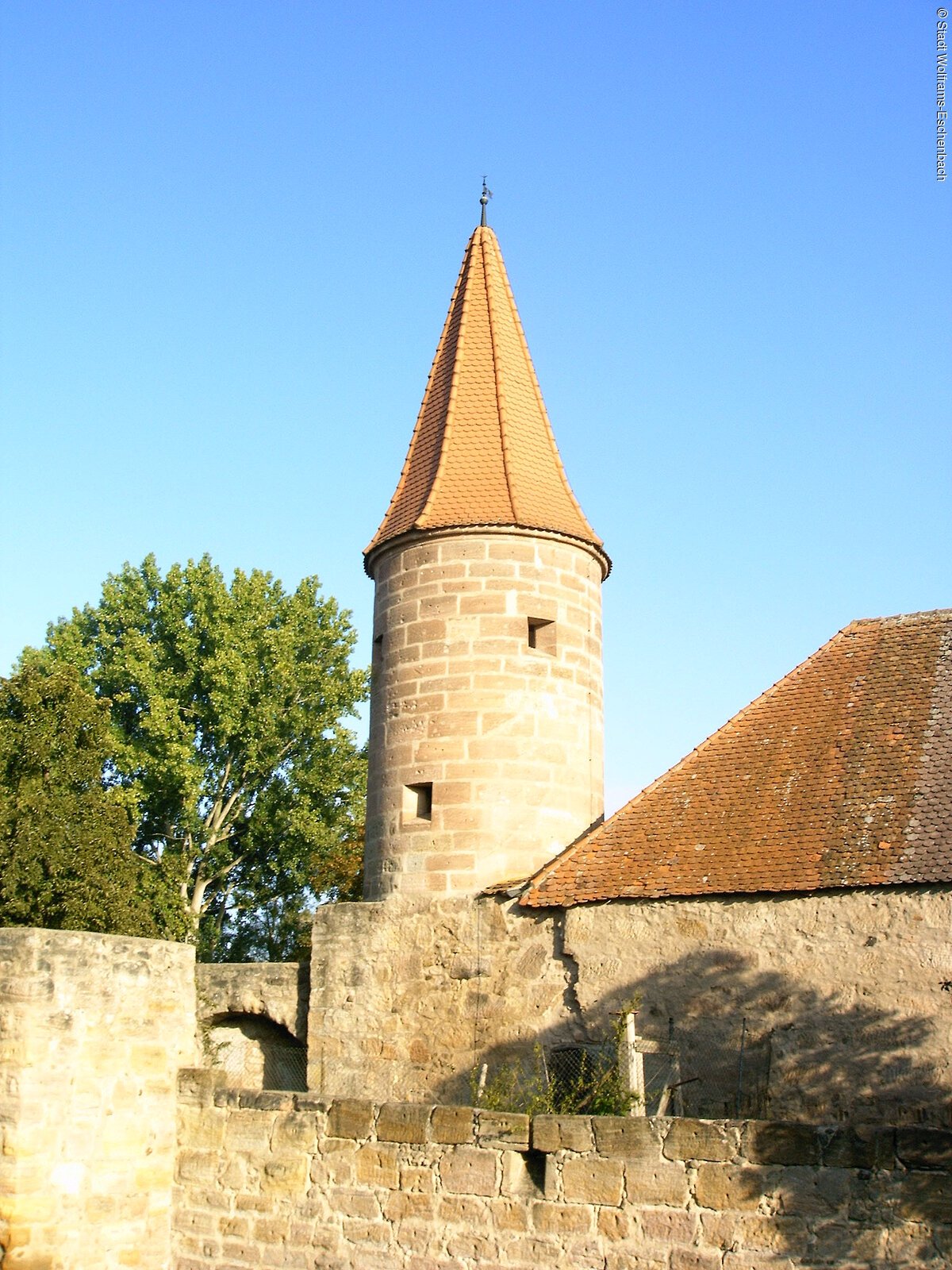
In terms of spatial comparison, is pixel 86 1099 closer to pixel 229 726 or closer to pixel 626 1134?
pixel 626 1134

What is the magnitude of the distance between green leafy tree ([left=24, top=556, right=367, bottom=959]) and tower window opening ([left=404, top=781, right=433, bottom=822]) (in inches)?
446

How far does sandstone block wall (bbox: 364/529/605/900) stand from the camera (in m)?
12.7

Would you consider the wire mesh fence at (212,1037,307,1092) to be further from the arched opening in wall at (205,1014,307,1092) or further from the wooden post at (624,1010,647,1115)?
the wooden post at (624,1010,647,1115)

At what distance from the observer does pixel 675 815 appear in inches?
480

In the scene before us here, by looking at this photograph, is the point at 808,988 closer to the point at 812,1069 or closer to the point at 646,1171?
the point at 812,1069

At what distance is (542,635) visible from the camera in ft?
44.7

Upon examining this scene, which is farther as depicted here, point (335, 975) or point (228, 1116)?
point (335, 975)

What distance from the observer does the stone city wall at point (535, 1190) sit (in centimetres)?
746

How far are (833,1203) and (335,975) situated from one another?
242 inches

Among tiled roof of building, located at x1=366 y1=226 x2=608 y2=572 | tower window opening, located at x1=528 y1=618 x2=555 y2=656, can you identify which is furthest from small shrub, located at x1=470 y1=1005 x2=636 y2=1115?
tiled roof of building, located at x1=366 y1=226 x2=608 y2=572

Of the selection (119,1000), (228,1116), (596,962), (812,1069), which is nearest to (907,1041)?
(812,1069)

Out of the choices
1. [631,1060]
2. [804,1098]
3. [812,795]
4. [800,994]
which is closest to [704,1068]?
[804,1098]

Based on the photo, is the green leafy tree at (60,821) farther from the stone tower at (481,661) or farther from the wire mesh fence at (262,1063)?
the stone tower at (481,661)

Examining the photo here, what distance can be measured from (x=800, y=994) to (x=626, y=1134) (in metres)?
2.63
